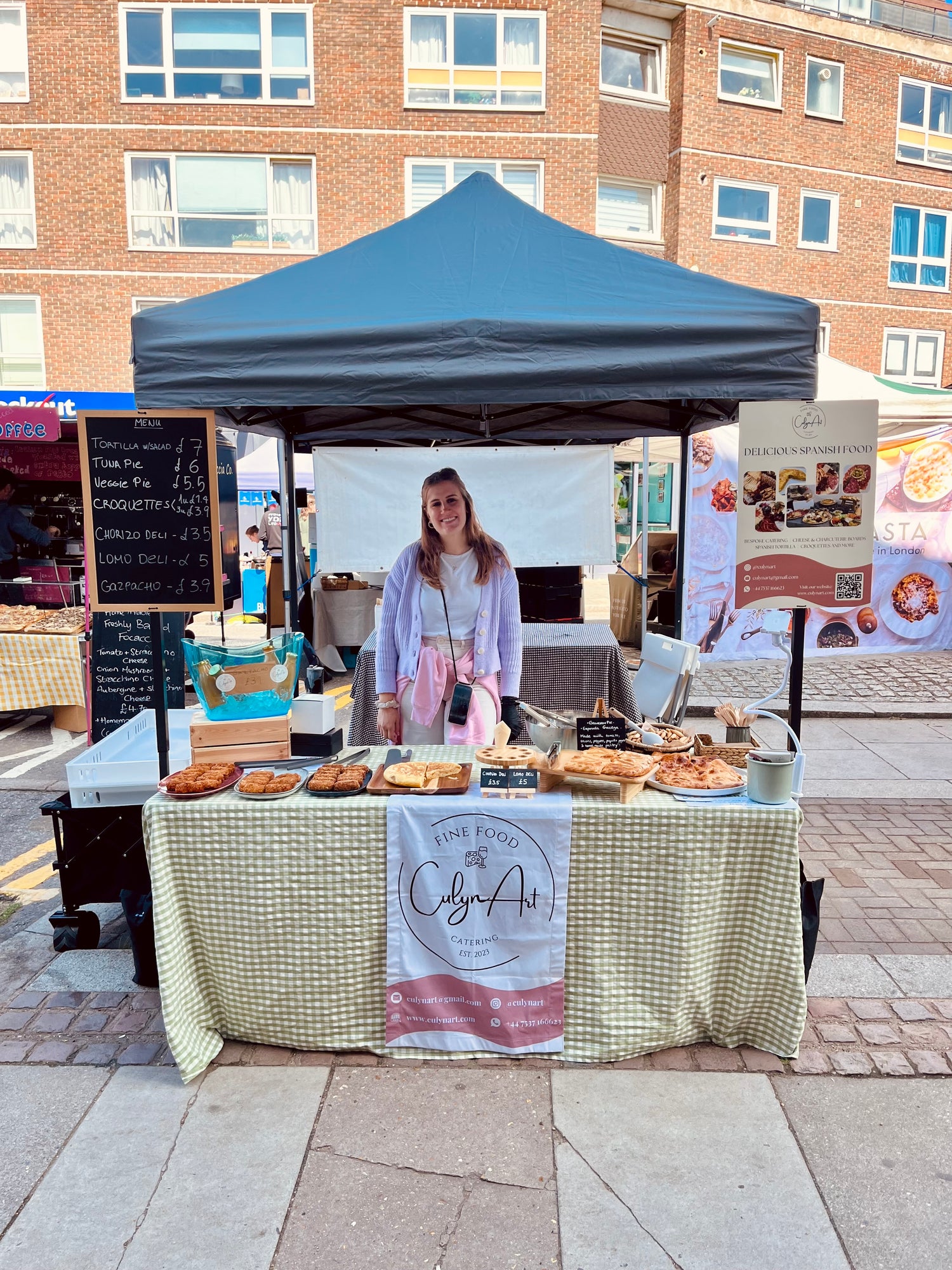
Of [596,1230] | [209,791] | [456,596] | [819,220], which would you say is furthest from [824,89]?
[596,1230]

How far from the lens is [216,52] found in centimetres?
1855

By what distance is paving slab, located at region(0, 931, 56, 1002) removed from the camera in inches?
139

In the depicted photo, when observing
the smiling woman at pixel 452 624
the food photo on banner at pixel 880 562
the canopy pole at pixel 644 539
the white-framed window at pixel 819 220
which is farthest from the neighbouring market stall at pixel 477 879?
the white-framed window at pixel 819 220

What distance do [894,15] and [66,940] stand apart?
2920 centimetres

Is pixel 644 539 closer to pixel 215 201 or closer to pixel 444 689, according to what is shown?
pixel 444 689

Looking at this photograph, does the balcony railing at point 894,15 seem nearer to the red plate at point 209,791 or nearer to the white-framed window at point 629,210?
the white-framed window at point 629,210

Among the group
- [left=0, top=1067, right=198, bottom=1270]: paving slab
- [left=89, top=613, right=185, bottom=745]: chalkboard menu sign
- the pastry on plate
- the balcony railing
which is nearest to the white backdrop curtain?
[left=89, top=613, right=185, bottom=745]: chalkboard menu sign

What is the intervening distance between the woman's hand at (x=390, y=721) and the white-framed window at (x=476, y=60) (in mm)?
18651

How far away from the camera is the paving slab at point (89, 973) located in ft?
11.4

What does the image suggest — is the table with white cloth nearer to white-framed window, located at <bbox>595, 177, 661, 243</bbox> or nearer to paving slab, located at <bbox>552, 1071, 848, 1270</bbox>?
paving slab, located at <bbox>552, 1071, 848, 1270</bbox>

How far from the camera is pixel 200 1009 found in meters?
3.03

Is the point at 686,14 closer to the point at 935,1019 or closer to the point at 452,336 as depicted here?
the point at 452,336

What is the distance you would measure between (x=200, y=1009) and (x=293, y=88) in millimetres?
20413

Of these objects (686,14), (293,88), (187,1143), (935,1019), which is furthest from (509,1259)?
(686,14)
